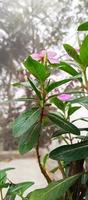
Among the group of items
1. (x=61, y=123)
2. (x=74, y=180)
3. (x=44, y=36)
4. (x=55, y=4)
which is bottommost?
A: (x=74, y=180)

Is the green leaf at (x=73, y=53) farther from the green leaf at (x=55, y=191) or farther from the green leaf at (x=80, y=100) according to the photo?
the green leaf at (x=55, y=191)

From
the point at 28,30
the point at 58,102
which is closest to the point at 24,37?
the point at 28,30

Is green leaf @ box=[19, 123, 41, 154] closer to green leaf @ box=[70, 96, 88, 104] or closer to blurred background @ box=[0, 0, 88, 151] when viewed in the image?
green leaf @ box=[70, 96, 88, 104]

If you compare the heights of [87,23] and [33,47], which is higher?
[33,47]

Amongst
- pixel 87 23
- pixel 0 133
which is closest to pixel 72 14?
pixel 0 133

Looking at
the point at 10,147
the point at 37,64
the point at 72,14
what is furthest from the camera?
the point at 72,14

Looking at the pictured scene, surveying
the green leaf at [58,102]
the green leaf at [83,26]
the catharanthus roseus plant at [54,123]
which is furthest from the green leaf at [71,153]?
the green leaf at [83,26]

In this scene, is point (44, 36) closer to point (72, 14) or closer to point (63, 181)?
point (72, 14)
